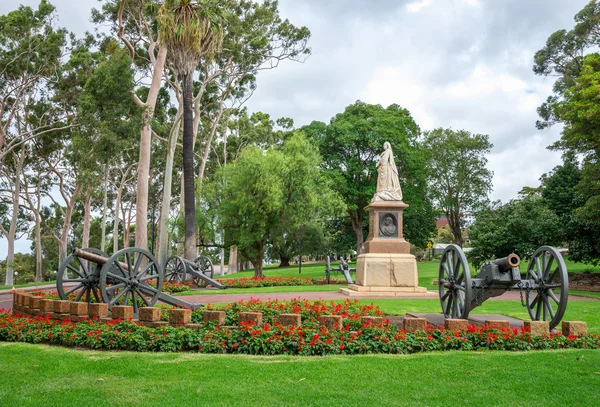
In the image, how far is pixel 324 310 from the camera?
9766 millimetres

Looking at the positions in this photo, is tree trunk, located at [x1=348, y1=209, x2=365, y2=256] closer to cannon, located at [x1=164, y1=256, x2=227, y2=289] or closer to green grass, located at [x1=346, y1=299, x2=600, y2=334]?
cannon, located at [x1=164, y1=256, x2=227, y2=289]

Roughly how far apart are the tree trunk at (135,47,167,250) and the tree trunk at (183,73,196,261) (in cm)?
263

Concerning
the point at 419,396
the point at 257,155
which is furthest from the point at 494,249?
the point at 419,396

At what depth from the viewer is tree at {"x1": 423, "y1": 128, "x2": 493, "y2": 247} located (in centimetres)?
4491

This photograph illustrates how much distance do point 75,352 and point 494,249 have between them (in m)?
21.5

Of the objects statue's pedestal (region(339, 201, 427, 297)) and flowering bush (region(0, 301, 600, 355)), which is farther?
statue's pedestal (region(339, 201, 427, 297))

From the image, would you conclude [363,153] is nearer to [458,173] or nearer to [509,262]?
[458,173]

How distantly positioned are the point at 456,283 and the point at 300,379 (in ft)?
14.3


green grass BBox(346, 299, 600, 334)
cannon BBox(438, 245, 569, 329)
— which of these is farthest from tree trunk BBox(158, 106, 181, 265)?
cannon BBox(438, 245, 569, 329)

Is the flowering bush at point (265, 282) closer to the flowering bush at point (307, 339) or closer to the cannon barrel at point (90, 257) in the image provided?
the cannon barrel at point (90, 257)

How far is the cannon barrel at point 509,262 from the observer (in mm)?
7977

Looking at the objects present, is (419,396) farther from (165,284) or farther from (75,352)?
(165,284)

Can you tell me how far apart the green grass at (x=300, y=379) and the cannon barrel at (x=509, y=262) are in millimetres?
1573

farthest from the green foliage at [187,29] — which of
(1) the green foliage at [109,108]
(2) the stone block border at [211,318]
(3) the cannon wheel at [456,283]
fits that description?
(3) the cannon wheel at [456,283]
